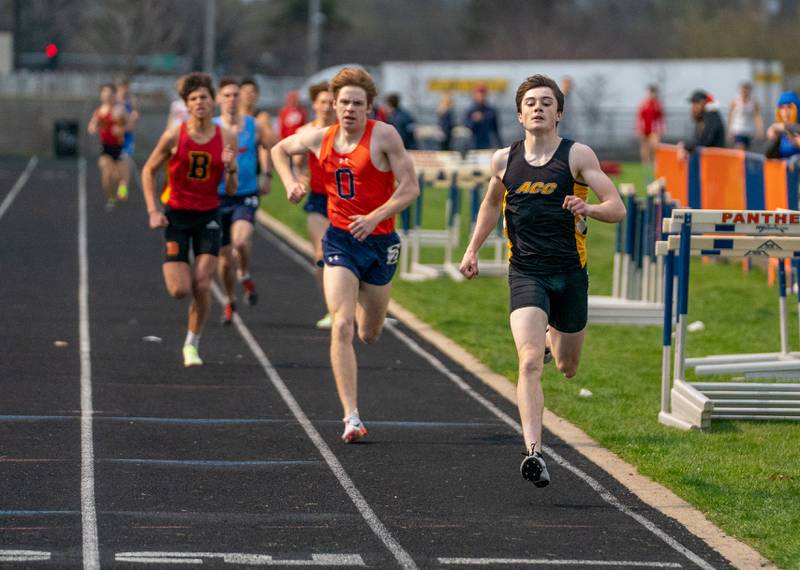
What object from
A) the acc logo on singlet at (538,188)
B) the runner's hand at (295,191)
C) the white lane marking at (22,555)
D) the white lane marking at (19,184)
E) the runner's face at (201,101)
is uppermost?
the runner's face at (201,101)

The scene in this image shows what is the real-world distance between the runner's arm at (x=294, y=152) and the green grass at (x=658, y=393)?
231 centimetres

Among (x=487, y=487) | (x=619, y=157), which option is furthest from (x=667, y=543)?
(x=619, y=157)

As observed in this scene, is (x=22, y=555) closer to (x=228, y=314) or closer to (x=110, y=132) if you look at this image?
(x=228, y=314)

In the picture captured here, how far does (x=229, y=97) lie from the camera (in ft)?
42.4

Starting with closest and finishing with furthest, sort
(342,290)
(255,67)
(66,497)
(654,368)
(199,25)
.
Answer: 1. (66,497)
2. (342,290)
3. (654,368)
4. (199,25)
5. (255,67)

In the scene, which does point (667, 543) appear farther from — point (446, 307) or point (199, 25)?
point (199, 25)

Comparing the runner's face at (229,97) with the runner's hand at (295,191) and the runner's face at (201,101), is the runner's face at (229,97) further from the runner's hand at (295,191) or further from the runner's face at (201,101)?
the runner's hand at (295,191)

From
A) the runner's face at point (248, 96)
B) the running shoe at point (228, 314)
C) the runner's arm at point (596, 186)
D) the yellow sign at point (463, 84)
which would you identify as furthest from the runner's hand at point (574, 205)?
the yellow sign at point (463, 84)

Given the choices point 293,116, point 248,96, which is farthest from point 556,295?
point 293,116

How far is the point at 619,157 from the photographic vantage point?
166 feet

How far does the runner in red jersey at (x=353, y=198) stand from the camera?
9.09 metres

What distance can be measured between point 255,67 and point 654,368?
78.8 m

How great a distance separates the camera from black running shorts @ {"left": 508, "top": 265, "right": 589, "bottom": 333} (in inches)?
320

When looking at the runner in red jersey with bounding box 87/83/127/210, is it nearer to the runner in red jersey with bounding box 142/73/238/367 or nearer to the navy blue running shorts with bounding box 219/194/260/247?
the navy blue running shorts with bounding box 219/194/260/247
